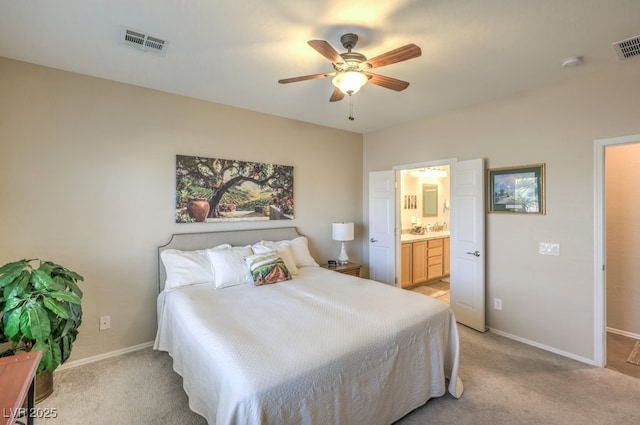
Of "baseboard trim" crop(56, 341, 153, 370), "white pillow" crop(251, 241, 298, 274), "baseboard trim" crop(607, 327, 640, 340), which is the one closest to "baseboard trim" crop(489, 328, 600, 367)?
"baseboard trim" crop(607, 327, 640, 340)

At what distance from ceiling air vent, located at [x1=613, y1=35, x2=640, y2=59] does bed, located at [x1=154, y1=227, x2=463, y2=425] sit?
7.69ft

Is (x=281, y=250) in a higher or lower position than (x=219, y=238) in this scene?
lower

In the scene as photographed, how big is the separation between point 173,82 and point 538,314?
4.37 m

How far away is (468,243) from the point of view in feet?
11.7

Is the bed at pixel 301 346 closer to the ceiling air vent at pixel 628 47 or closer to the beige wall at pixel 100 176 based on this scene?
the beige wall at pixel 100 176

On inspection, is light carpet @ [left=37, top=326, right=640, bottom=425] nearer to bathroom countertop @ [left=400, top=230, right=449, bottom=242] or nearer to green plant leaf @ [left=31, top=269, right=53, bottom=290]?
green plant leaf @ [left=31, top=269, right=53, bottom=290]

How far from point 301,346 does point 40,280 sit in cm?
180

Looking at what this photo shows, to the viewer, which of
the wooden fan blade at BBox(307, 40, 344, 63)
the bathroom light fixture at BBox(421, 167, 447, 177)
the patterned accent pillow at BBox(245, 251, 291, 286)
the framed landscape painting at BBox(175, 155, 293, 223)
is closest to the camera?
the wooden fan blade at BBox(307, 40, 344, 63)

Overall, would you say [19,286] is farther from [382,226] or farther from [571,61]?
[571,61]

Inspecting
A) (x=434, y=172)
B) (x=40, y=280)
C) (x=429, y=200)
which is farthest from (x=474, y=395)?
(x=434, y=172)

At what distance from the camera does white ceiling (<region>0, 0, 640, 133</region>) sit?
1.84 meters

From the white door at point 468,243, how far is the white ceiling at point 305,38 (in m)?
0.97

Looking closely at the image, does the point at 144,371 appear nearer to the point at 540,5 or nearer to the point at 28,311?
the point at 28,311

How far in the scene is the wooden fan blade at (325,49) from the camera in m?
1.72
